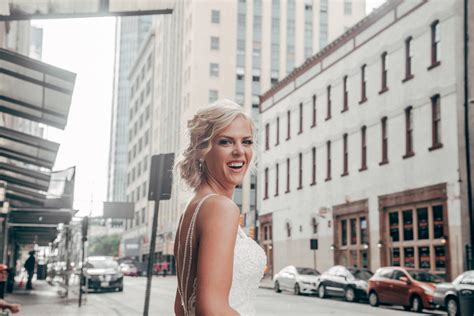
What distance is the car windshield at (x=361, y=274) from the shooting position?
27366mm

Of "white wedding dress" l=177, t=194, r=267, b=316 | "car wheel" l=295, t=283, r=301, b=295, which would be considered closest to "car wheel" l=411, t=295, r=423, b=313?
"car wheel" l=295, t=283, r=301, b=295

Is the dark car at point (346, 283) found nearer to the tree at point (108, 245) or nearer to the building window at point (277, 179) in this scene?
the building window at point (277, 179)

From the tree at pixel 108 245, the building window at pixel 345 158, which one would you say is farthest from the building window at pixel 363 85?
the tree at pixel 108 245

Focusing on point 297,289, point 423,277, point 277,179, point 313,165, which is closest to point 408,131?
point 297,289

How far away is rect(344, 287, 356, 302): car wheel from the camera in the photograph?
27.1 m

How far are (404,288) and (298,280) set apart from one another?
9505 mm

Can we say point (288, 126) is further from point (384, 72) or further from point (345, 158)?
point (384, 72)

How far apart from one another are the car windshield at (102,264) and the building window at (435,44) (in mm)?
16393

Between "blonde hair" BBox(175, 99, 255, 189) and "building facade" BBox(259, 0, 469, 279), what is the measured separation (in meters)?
26.0

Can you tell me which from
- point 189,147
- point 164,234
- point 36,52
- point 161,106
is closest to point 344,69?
point 189,147

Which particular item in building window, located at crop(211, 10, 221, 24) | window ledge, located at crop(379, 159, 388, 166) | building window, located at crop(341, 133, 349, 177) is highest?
building window, located at crop(211, 10, 221, 24)

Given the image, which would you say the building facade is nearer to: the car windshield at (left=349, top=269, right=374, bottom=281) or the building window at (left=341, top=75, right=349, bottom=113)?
the building window at (left=341, top=75, right=349, bottom=113)

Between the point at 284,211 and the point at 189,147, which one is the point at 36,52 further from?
the point at 189,147

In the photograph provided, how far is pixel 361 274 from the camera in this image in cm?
2772
